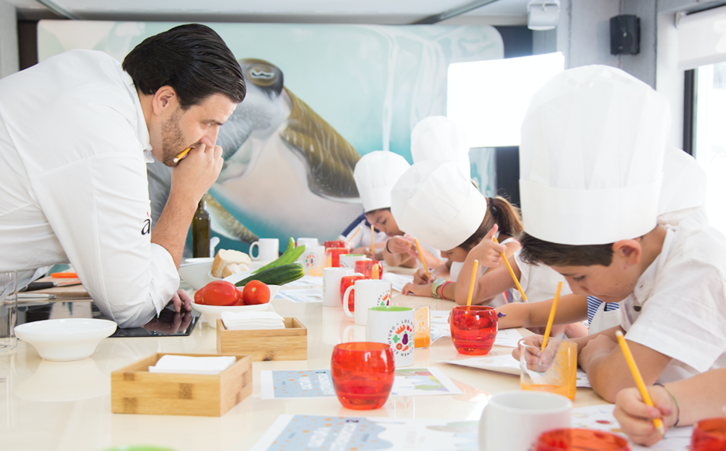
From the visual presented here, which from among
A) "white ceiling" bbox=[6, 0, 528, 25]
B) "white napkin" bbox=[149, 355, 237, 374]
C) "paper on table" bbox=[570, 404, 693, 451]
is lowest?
"paper on table" bbox=[570, 404, 693, 451]

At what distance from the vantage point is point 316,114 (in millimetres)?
4551

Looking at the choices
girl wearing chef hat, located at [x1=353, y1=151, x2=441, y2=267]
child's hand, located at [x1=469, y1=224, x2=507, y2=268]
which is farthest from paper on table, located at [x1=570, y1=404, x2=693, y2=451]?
girl wearing chef hat, located at [x1=353, y1=151, x2=441, y2=267]

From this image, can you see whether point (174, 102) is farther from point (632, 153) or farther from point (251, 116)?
point (251, 116)

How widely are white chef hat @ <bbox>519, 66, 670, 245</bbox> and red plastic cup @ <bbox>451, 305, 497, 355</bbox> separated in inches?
8.9

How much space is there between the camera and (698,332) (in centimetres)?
86

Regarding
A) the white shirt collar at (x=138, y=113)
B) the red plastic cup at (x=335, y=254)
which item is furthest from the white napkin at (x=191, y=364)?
the red plastic cup at (x=335, y=254)

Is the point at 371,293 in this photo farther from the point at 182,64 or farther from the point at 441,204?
the point at 182,64

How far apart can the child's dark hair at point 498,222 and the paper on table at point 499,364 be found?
908 mm

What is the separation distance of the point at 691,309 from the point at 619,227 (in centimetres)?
16

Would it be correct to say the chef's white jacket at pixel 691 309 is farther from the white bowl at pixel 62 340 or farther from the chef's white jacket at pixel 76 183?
the chef's white jacket at pixel 76 183

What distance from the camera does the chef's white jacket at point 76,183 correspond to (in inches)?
47.4

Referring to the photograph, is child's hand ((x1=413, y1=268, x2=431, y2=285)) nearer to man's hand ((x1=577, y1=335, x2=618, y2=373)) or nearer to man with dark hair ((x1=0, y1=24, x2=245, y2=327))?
man with dark hair ((x1=0, y1=24, x2=245, y2=327))

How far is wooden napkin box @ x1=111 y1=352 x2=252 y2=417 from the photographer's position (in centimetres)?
77

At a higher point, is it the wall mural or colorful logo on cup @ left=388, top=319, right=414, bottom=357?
the wall mural
